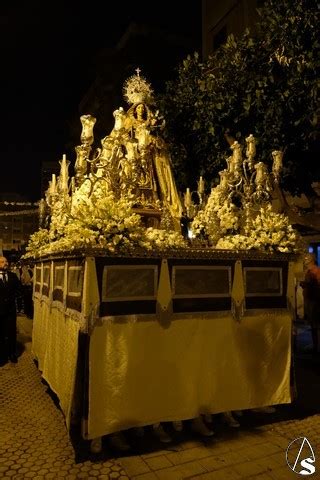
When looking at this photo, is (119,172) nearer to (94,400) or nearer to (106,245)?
(106,245)

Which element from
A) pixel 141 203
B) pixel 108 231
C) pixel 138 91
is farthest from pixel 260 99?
pixel 108 231

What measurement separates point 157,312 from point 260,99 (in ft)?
18.3

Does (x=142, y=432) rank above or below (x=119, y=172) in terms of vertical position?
below

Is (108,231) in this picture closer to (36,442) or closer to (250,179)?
(36,442)

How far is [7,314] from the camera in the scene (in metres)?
7.65

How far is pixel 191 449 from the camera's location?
4012 mm

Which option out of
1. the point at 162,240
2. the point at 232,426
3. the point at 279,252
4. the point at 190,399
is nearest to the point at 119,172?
the point at 162,240

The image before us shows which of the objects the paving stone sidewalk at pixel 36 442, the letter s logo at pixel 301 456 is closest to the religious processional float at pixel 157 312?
the paving stone sidewalk at pixel 36 442

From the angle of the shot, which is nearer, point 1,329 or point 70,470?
point 70,470

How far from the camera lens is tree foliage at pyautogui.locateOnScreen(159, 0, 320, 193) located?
289 inches

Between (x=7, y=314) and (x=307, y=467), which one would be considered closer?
(x=307, y=467)

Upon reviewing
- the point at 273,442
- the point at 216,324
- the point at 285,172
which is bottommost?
the point at 273,442

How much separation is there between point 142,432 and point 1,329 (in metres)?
4.48

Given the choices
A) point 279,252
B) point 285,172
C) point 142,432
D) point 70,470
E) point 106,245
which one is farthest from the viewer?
point 285,172
